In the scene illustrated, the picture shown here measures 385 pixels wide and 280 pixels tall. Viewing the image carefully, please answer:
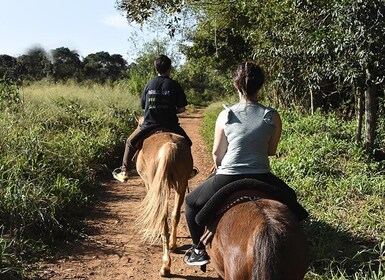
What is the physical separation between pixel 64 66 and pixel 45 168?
3189 centimetres

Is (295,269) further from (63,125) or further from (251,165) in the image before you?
(63,125)

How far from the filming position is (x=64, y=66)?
36.4 meters

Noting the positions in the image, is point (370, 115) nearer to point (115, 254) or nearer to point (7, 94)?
point (115, 254)

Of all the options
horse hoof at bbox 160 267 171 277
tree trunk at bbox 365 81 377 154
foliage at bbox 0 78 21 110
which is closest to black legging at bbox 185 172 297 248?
horse hoof at bbox 160 267 171 277

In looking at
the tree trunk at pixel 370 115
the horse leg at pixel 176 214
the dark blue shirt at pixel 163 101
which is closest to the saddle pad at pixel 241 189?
the horse leg at pixel 176 214

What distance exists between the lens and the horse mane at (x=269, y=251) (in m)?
2.35

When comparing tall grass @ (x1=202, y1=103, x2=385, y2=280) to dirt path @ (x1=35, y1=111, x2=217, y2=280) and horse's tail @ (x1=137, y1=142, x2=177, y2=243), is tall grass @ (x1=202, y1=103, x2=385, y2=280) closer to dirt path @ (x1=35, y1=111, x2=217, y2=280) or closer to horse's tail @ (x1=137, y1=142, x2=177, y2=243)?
dirt path @ (x1=35, y1=111, x2=217, y2=280)

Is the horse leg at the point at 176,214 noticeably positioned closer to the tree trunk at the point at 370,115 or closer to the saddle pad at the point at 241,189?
the saddle pad at the point at 241,189

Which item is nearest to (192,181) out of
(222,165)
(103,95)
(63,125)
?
(63,125)

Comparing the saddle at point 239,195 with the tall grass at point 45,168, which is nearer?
the saddle at point 239,195

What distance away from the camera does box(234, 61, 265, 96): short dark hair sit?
318cm

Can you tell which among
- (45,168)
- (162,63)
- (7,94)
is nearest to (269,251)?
(162,63)

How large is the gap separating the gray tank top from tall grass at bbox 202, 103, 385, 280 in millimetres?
1464

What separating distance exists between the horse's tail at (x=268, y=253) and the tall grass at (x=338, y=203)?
5.26 ft
